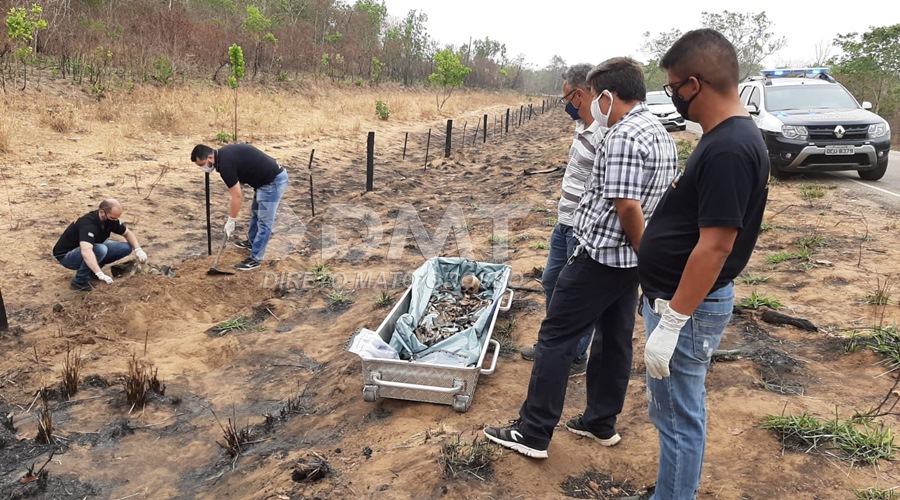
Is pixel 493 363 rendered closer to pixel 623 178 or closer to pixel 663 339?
pixel 623 178

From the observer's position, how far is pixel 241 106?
677 inches

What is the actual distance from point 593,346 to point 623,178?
93cm

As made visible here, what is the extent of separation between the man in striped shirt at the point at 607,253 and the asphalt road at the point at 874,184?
22.2 ft

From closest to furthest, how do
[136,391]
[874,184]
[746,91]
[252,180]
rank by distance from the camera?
[136,391], [252,180], [874,184], [746,91]

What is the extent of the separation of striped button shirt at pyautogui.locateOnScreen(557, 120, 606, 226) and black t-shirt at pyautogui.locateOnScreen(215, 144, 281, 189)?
161 inches

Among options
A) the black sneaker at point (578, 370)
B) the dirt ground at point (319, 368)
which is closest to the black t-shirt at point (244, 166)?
the dirt ground at point (319, 368)

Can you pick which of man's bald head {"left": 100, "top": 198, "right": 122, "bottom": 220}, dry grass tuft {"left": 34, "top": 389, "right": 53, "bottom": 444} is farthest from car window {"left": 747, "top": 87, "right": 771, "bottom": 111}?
dry grass tuft {"left": 34, "top": 389, "right": 53, "bottom": 444}

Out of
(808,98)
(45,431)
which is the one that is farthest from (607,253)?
(808,98)

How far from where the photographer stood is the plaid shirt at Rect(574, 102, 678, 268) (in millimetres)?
2281

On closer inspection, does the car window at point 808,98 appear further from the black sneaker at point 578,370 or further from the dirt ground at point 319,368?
the black sneaker at point 578,370

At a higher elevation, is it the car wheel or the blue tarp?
the car wheel

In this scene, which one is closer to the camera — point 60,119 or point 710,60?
point 710,60

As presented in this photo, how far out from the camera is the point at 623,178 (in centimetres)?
228

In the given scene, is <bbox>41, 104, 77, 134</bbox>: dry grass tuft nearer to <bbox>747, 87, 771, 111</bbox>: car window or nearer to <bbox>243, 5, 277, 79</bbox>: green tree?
<bbox>243, 5, 277, 79</bbox>: green tree
